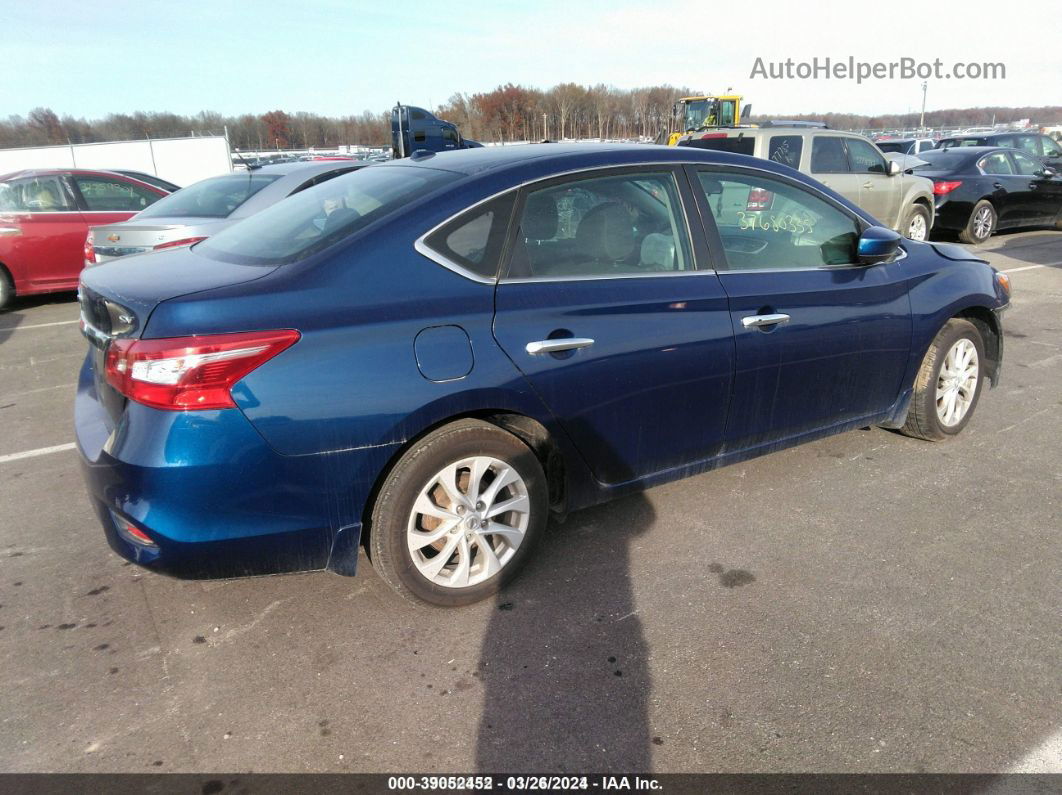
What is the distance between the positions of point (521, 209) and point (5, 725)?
7.90 feet

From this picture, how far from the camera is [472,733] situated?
2312 millimetres

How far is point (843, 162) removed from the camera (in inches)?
415

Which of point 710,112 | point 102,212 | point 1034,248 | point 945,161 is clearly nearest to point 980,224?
point 1034,248

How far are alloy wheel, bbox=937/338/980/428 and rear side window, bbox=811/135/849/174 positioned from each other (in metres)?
6.54

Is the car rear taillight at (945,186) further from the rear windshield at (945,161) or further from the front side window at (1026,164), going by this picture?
the front side window at (1026,164)

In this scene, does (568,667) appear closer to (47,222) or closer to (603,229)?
(603,229)

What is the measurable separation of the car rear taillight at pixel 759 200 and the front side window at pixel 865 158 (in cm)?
804

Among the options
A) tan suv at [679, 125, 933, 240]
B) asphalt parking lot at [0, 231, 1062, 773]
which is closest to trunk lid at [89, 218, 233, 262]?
asphalt parking lot at [0, 231, 1062, 773]

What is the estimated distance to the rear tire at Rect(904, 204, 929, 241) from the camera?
1143 centimetres

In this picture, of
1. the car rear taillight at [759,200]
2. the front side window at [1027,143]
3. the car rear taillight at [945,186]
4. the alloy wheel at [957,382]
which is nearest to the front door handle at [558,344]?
the car rear taillight at [759,200]

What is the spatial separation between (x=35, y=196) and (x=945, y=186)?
518 inches

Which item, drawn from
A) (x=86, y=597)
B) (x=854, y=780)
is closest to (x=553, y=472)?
(x=854, y=780)

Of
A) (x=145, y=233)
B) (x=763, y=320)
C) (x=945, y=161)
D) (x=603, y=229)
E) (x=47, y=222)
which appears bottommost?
(x=47, y=222)

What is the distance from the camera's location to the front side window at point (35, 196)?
8.65m
